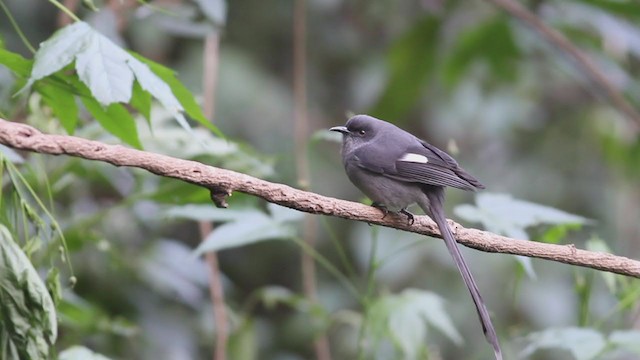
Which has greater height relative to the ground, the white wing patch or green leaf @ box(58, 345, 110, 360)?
the white wing patch

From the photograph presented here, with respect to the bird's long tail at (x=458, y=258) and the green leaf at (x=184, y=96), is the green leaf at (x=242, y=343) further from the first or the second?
the green leaf at (x=184, y=96)

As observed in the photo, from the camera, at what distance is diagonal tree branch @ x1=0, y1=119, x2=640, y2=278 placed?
2.14 meters

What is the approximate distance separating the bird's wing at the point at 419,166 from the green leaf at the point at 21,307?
156 centimetres

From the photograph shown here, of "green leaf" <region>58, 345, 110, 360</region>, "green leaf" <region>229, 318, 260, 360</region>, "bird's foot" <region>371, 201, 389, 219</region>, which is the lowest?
"green leaf" <region>229, 318, 260, 360</region>

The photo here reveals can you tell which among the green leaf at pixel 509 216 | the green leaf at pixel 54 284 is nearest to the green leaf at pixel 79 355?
the green leaf at pixel 54 284

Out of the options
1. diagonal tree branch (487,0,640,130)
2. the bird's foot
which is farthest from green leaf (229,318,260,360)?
diagonal tree branch (487,0,640,130)

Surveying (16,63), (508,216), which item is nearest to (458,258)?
(508,216)

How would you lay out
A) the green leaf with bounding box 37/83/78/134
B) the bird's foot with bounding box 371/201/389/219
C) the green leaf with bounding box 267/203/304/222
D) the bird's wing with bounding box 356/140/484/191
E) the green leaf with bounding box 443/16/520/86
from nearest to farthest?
the green leaf with bounding box 37/83/78/134 < the bird's foot with bounding box 371/201/389/219 < the bird's wing with bounding box 356/140/484/191 < the green leaf with bounding box 267/203/304/222 < the green leaf with bounding box 443/16/520/86

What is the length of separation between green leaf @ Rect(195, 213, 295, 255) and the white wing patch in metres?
0.55

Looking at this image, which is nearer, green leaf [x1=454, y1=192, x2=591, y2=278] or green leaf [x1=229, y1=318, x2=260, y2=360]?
green leaf [x1=454, y1=192, x2=591, y2=278]

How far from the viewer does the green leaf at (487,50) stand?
5.61 meters

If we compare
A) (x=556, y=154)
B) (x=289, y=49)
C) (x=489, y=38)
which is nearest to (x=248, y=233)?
(x=489, y=38)

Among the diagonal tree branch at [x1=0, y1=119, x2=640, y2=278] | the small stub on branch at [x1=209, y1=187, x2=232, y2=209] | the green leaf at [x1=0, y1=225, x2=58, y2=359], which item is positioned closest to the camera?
the diagonal tree branch at [x1=0, y1=119, x2=640, y2=278]

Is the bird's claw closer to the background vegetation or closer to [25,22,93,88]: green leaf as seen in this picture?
the background vegetation
